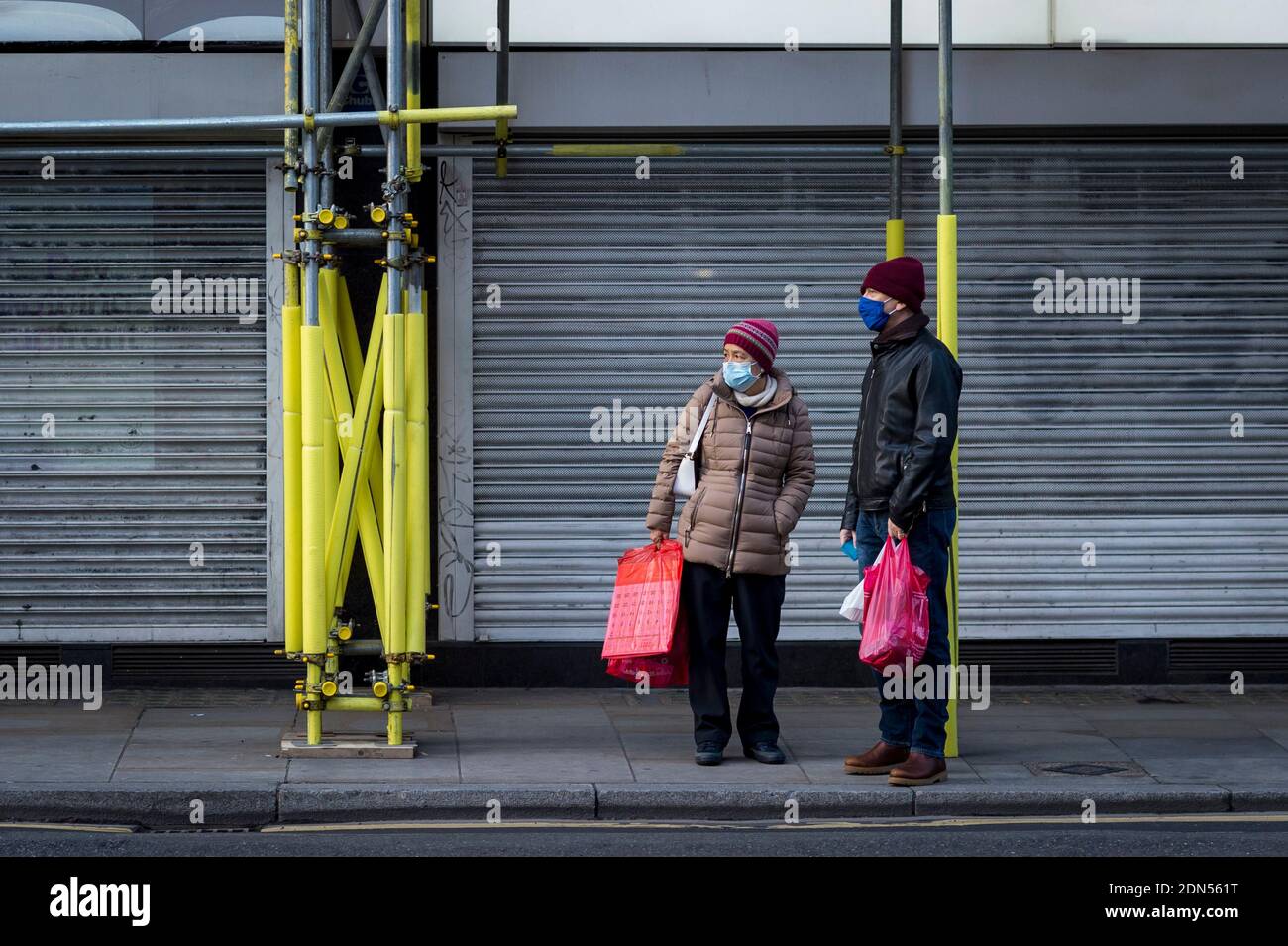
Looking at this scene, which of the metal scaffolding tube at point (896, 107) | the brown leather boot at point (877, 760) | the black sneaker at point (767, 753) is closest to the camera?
the brown leather boot at point (877, 760)

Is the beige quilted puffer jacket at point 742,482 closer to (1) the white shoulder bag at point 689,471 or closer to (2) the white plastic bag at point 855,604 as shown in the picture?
(1) the white shoulder bag at point 689,471

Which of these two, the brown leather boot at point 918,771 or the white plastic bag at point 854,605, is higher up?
Result: the white plastic bag at point 854,605

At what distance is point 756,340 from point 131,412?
4.35 metres

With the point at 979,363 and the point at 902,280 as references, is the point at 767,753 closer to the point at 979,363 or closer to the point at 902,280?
the point at 902,280

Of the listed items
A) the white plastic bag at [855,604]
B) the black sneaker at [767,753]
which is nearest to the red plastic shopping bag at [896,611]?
the white plastic bag at [855,604]

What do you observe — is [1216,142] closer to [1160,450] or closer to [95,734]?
[1160,450]

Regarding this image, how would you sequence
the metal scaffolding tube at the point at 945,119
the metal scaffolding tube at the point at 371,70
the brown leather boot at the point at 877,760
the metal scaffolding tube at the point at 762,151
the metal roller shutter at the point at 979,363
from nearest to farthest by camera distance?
the brown leather boot at the point at 877,760 < the metal scaffolding tube at the point at 945,119 < the metal scaffolding tube at the point at 371,70 < the metal scaffolding tube at the point at 762,151 < the metal roller shutter at the point at 979,363

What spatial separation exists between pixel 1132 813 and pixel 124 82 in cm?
680

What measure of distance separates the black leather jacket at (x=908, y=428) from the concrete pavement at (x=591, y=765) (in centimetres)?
127

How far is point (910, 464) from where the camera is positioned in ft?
24.3

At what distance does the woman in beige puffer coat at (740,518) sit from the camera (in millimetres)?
7883

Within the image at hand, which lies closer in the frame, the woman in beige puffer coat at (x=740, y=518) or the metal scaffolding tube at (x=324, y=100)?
the woman in beige puffer coat at (x=740, y=518)

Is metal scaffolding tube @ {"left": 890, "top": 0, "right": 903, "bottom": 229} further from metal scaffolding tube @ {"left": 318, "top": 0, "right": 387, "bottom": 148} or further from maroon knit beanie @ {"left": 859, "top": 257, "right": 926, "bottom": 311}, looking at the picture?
metal scaffolding tube @ {"left": 318, "top": 0, "right": 387, "bottom": 148}

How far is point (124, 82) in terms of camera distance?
9.92 meters
